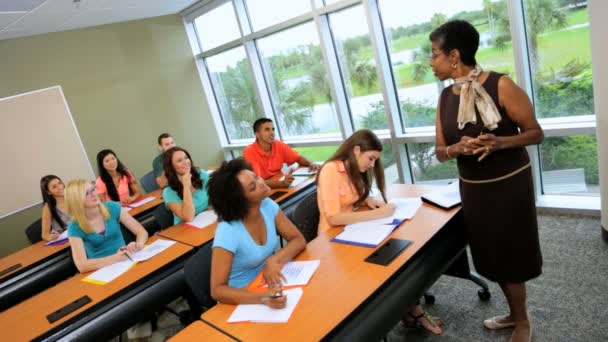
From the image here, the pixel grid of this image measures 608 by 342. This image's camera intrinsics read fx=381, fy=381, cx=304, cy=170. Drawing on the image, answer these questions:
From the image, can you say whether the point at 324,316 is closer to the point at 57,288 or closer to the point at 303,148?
the point at 57,288

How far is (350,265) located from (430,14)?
300 centimetres

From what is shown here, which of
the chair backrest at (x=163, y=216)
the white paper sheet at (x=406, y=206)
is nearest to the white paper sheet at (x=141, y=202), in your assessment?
the chair backrest at (x=163, y=216)

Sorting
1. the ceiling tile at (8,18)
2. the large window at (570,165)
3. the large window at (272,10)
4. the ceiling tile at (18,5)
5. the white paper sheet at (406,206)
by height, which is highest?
the ceiling tile at (8,18)

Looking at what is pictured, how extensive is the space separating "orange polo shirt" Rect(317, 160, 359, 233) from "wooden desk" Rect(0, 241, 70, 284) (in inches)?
92.8

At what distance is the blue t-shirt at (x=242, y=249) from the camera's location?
1.81m

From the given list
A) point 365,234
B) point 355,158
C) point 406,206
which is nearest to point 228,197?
point 365,234

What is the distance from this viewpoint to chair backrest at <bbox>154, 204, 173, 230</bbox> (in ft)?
10.6

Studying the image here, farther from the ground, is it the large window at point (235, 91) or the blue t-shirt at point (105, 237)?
the large window at point (235, 91)

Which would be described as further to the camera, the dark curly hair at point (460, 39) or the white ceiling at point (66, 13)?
the white ceiling at point (66, 13)

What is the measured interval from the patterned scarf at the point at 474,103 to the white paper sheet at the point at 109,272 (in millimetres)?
2117

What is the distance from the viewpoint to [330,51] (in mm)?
4621

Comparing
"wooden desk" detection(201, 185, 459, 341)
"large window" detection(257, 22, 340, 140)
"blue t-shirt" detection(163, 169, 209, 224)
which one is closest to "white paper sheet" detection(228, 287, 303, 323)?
"wooden desk" detection(201, 185, 459, 341)

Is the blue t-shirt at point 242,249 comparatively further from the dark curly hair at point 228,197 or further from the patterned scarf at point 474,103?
the patterned scarf at point 474,103

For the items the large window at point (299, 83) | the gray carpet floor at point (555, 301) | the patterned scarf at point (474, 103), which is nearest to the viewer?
the patterned scarf at point (474, 103)
